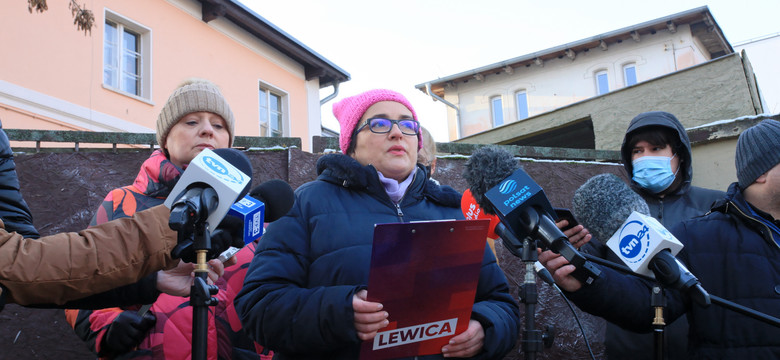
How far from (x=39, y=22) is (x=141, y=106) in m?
3.01

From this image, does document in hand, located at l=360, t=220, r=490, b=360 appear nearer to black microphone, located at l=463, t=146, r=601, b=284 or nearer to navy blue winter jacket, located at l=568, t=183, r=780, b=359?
black microphone, located at l=463, t=146, r=601, b=284

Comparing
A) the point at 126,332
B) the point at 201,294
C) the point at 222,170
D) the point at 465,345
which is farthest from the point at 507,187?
the point at 126,332

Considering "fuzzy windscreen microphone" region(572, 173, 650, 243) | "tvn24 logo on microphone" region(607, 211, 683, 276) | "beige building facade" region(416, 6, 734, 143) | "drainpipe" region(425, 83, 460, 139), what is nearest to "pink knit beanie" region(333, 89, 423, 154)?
"fuzzy windscreen microphone" region(572, 173, 650, 243)

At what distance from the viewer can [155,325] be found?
262 centimetres

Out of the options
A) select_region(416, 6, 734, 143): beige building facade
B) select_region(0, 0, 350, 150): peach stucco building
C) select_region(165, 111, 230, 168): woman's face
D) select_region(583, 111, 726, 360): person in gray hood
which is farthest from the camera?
select_region(416, 6, 734, 143): beige building facade

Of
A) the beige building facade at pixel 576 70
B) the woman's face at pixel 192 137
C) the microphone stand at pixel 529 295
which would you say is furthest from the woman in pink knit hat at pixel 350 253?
the beige building facade at pixel 576 70

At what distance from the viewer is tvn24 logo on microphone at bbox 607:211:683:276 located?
6.42 ft

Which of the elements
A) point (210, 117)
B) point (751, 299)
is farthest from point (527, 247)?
point (210, 117)

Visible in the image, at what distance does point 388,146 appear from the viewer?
2691 millimetres

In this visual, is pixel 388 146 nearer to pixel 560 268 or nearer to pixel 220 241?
pixel 560 268

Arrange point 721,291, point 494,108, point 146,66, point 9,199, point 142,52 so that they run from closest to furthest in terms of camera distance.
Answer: point 9,199, point 721,291, point 146,66, point 142,52, point 494,108

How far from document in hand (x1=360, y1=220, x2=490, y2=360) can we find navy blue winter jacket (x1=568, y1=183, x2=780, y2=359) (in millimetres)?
580

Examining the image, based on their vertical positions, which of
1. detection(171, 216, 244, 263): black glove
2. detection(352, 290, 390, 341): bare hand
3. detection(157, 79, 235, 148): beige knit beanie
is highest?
detection(157, 79, 235, 148): beige knit beanie

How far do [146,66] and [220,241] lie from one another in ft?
46.5
